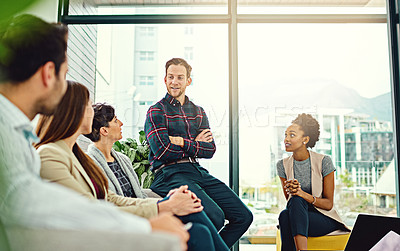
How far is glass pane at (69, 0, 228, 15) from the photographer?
3.92m

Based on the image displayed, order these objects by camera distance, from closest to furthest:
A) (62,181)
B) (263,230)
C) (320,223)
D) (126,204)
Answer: (62,181) < (126,204) < (320,223) < (263,230)

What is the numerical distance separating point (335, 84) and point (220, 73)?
119 cm

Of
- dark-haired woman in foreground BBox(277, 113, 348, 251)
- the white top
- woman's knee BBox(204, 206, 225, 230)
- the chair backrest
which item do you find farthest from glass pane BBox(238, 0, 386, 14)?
the white top

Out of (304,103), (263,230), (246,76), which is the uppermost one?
(246,76)

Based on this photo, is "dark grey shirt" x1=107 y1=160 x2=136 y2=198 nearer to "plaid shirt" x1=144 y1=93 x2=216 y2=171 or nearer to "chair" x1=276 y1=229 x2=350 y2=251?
"plaid shirt" x1=144 y1=93 x2=216 y2=171

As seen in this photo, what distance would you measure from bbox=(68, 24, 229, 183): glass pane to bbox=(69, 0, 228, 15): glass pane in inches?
5.9

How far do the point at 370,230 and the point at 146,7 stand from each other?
9.77 ft

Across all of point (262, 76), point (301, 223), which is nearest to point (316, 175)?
point (301, 223)

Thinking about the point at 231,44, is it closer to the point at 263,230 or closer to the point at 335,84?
the point at 335,84

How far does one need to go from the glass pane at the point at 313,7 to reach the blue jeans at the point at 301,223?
203 cm

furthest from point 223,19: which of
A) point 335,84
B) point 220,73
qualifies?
point 335,84

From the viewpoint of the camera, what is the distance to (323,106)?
3.89m

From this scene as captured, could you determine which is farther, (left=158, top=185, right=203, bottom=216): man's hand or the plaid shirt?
the plaid shirt

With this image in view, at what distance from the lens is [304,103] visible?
12.8ft
